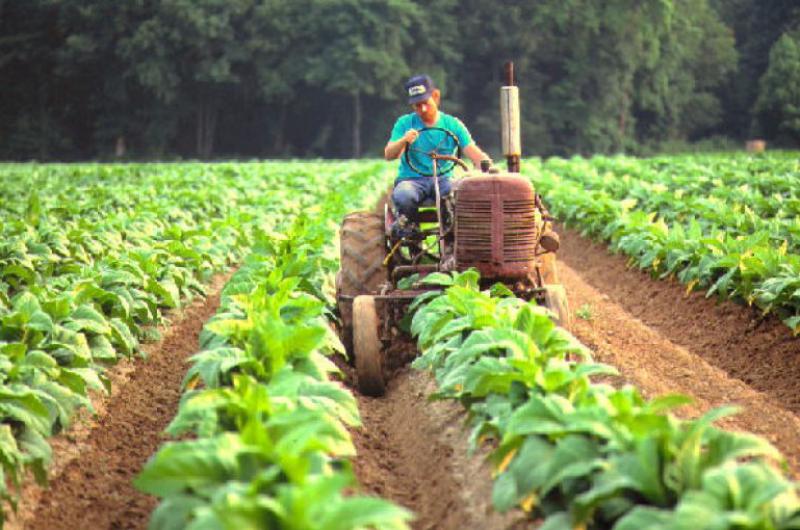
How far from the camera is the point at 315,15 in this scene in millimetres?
59594

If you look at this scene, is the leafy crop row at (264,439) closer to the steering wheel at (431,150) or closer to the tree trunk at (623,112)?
the steering wheel at (431,150)

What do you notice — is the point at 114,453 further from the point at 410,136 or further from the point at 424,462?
the point at 410,136

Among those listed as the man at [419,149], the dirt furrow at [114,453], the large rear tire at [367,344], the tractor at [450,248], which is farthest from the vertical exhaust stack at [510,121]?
the dirt furrow at [114,453]

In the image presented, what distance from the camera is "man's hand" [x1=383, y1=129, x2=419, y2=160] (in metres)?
8.03

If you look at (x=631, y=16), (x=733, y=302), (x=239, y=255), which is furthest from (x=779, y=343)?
(x=631, y=16)

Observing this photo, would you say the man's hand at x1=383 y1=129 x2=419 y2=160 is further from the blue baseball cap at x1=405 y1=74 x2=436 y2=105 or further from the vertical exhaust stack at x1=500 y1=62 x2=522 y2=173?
the vertical exhaust stack at x1=500 y1=62 x2=522 y2=173

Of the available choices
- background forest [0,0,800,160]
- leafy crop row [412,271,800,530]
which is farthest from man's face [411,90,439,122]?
background forest [0,0,800,160]

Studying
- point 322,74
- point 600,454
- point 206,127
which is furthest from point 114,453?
point 206,127

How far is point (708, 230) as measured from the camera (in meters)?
14.0

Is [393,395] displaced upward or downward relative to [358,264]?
downward

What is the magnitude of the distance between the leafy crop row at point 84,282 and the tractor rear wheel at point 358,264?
1.57 meters

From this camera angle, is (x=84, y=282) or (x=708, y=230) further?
(x=708, y=230)

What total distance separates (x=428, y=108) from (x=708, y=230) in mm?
6786

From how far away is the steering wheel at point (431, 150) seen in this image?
8.44 metres
